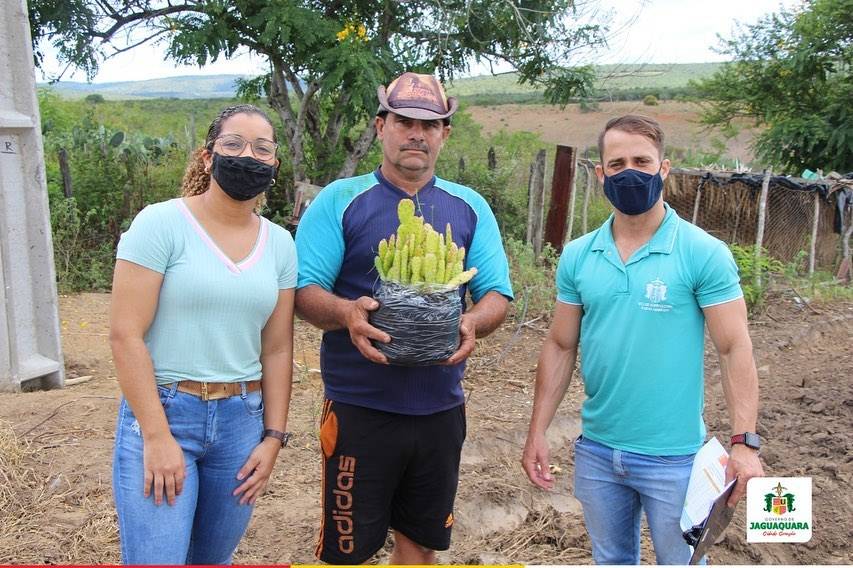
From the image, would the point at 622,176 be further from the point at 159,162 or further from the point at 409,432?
the point at 159,162

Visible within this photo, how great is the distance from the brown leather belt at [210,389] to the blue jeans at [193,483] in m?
0.02

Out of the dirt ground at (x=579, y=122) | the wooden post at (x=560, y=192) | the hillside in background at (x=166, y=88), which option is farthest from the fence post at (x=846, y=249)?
the dirt ground at (x=579, y=122)

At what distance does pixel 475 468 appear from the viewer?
548cm

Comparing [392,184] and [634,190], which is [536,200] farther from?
[634,190]

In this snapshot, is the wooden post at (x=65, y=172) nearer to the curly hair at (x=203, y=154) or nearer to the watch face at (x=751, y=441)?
the curly hair at (x=203, y=154)

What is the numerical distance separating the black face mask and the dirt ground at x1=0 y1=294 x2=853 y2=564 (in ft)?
7.76

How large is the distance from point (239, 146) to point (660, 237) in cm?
146

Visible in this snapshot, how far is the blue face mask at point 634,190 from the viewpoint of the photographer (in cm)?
274

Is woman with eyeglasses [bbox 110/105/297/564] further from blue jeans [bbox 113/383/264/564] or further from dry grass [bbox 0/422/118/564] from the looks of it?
dry grass [bbox 0/422/118/564]

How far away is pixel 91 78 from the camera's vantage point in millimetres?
11406

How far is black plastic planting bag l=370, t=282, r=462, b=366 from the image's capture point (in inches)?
106

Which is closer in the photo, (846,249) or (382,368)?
(382,368)

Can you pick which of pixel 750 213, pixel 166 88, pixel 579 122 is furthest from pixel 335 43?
pixel 579 122

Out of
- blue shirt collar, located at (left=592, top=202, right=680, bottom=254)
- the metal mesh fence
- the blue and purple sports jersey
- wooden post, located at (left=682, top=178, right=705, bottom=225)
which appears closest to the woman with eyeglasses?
the blue and purple sports jersey
